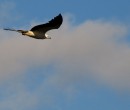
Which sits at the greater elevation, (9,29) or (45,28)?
(45,28)

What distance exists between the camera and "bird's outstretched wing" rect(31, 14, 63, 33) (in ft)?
114

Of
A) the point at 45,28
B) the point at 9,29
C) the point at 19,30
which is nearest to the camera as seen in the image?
the point at 9,29

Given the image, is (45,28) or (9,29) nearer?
(9,29)

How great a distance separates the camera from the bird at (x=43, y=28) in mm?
34656

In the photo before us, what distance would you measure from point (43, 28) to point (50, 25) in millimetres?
871

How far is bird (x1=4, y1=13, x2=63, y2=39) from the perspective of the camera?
114 feet

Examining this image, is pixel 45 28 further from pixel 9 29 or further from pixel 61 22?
pixel 9 29

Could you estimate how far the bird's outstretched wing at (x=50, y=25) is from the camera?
34.7 meters

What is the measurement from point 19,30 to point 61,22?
433 centimetres

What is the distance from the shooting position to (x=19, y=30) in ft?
111

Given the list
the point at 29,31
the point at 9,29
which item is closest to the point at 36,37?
the point at 29,31

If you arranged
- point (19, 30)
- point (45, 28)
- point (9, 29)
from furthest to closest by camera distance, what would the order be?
1. point (45, 28)
2. point (19, 30)
3. point (9, 29)

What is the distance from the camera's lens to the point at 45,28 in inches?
1433

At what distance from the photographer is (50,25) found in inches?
1433
